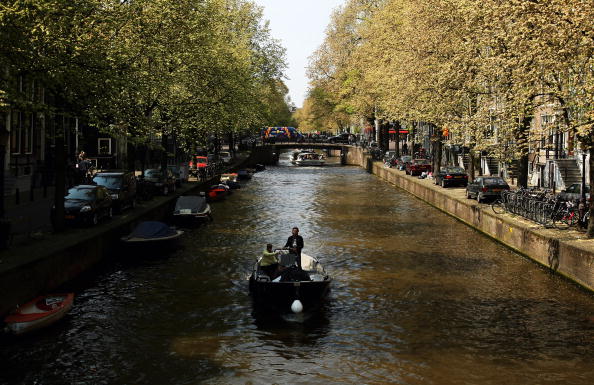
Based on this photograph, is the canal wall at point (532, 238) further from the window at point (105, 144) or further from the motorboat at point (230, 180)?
the window at point (105, 144)

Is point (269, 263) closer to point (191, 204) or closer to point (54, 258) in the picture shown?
point (54, 258)

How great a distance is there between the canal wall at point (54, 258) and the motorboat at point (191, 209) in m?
4.56

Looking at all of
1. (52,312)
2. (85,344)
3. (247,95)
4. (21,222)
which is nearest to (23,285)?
(52,312)

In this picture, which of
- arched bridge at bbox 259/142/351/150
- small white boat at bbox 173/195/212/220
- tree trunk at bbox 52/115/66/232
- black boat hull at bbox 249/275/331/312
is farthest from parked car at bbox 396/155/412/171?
black boat hull at bbox 249/275/331/312

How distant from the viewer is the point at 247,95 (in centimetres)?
5969

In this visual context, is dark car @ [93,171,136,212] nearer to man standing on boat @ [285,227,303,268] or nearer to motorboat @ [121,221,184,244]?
motorboat @ [121,221,184,244]

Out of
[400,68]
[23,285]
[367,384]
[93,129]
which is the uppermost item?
[400,68]

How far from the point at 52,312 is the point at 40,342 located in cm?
123

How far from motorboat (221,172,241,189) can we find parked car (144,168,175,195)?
1527cm

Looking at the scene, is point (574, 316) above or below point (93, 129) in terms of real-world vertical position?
below

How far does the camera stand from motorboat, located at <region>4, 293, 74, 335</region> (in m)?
17.7

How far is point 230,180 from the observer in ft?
208

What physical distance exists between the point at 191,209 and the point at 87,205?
9.72 metres

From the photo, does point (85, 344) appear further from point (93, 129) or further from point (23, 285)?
point (93, 129)
